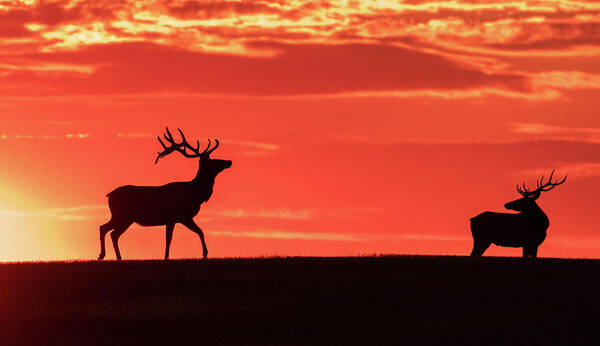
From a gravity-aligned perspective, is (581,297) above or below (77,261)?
above

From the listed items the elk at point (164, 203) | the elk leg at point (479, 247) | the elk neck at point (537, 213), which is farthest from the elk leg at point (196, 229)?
the elk neck at point (537, 213)

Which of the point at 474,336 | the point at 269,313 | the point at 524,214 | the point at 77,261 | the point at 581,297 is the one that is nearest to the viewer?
the point at 474,336

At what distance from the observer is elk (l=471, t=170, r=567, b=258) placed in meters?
39.7

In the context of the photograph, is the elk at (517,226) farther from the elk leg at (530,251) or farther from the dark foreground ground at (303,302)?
the dark foreground ground at (303,302)

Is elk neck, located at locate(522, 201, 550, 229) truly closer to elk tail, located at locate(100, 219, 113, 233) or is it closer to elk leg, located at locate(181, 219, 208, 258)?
elk leg, located at locate(181, 219, 208, 258)

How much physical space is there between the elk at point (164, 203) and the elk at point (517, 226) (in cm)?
976

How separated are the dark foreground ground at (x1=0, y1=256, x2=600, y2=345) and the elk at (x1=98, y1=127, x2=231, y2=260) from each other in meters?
1.67

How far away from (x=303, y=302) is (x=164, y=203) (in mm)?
8327

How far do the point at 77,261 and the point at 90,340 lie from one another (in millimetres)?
10328

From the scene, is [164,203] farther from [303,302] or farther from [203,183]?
[303,302]

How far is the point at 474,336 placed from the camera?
23.0 meters

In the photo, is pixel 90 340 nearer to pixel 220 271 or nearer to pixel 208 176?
pixel 220 271

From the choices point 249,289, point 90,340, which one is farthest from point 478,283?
point 90,340

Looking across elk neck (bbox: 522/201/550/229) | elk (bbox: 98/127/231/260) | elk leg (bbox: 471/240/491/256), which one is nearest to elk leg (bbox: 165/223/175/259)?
elk (bbox: 98/127/231/260)
